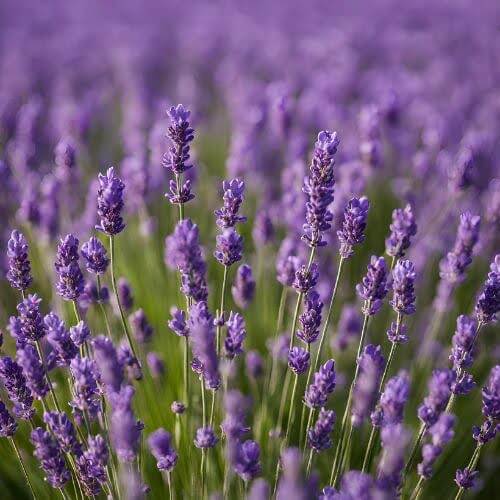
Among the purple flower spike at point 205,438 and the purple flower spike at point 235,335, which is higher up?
the purple flower spike at point 235,335

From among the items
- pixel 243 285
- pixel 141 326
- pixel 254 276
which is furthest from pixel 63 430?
pixel 254 276

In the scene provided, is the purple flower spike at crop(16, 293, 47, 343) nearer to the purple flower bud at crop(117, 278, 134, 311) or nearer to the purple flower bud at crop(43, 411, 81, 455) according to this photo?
the purple flower bud at crop(43, 411, 81, 455)

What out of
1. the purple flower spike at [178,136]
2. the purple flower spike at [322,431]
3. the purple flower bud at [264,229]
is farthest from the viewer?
the purple flower bud at [264,229]

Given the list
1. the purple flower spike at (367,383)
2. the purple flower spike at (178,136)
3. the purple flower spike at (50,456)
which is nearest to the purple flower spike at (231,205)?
the purple flower spike at (178,136)

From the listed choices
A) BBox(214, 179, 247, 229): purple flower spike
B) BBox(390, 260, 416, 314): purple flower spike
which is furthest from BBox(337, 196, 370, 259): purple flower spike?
BBox(214, 179, 247, 229): purple flower spike

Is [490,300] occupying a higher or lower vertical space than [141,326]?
lower

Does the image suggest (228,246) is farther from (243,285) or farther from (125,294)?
(125,294)

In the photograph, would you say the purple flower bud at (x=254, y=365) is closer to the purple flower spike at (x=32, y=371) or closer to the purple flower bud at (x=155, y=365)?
the purple flower bud at (x=155, y=365)
